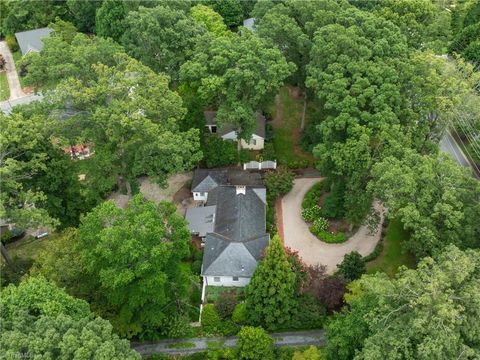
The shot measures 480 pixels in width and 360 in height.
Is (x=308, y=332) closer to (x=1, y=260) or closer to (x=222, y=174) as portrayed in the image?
(x=222, y=174)

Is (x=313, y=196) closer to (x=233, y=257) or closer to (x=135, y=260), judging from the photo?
(x=233, y=257)

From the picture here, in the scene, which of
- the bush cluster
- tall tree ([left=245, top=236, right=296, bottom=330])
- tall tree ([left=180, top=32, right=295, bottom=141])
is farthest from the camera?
the bush cluster

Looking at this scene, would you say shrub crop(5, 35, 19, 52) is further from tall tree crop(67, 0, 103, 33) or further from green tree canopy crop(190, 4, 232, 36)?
green tree canopy crop(190, 4, 232, 36)

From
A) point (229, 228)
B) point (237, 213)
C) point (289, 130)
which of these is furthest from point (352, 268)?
point (289, 130)

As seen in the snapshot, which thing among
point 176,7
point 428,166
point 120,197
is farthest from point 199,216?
point 176,7

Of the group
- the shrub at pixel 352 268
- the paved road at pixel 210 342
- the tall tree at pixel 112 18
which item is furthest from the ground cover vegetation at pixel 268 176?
the tall tree at pixel 112 18

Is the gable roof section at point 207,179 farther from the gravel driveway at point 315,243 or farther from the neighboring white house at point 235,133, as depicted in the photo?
the gravel driveway at point 315,243

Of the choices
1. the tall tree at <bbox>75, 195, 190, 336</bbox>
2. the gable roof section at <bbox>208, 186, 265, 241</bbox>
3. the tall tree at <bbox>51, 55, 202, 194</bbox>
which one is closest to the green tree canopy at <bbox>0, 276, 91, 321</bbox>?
the tall tree at <bbox>75, 195, 190, 336</bbox>
